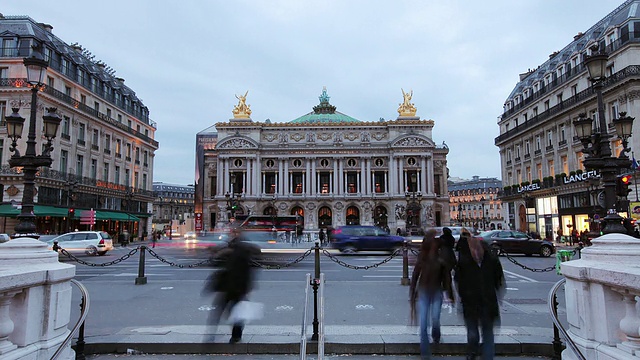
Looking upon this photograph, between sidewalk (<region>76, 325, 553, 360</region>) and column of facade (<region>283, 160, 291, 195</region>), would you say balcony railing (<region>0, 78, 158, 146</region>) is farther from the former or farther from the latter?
sidewalk (<region>76, 325, 553, 360</region>)

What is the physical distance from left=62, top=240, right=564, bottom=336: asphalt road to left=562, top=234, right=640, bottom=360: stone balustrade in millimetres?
3685

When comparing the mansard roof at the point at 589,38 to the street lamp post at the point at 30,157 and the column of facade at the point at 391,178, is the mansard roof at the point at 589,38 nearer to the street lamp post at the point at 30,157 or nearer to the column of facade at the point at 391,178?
the column of facade at the point at 391,178

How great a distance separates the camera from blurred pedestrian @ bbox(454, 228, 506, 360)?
5.55 metres

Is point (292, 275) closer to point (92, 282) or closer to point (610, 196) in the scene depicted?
point (92, 282)

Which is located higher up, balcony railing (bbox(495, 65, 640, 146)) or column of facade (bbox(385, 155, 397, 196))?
balcony railing (bbox(495, 65, 640, 146))

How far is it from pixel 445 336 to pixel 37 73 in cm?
1104

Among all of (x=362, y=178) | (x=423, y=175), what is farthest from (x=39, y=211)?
(x=423, y=175)

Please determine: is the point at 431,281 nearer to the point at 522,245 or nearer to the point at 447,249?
the point at 447,249

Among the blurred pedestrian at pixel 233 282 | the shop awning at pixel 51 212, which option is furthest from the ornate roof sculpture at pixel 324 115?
the blurred pedestrian at pixel 233 282

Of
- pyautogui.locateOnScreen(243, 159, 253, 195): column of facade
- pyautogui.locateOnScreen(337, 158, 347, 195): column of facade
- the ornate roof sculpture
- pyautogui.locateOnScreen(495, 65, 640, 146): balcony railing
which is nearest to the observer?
pyautogui.locateOnScreen(495, 65, 640, 146): balcony railing

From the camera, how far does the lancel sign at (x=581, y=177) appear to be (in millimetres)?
31487

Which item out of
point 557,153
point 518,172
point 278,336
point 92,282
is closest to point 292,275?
point 92,282

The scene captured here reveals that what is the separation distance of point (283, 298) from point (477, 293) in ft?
19.8

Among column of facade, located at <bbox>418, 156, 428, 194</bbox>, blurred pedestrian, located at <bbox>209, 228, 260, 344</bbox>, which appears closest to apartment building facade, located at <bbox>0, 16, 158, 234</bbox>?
blurred pedestrian, located at <bbox>209, 228, 260, 344</bbox>
